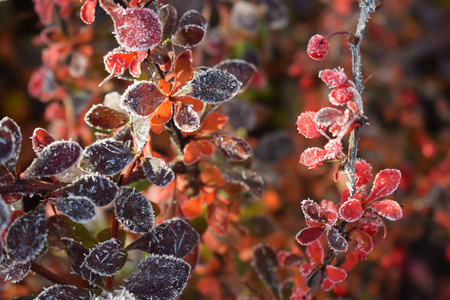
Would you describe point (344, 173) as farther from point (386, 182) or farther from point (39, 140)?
point (39, 140)

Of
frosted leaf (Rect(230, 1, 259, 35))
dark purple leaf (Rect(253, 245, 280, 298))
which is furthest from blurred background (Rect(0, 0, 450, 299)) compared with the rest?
dark purple leaf (Rect(253, 245, 280, 298))

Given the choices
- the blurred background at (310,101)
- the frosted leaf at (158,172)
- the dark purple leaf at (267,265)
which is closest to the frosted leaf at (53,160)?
the frosted leaf at (158,172)

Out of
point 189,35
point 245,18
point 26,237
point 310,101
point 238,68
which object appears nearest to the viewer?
point 26,237

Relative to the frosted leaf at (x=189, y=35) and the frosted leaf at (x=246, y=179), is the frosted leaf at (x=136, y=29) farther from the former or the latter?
the frosted leaf at (x=246, y=179)

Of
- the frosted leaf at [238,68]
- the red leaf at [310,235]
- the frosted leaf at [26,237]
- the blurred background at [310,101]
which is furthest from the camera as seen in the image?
the blurred background at [310,101]

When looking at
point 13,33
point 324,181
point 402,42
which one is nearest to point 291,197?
point 324,181

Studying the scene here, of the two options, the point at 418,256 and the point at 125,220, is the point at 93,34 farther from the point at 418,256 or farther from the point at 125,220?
the point at 418,256

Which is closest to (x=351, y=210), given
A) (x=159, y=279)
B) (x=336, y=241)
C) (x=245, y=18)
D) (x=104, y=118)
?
(x=336, y=241)
